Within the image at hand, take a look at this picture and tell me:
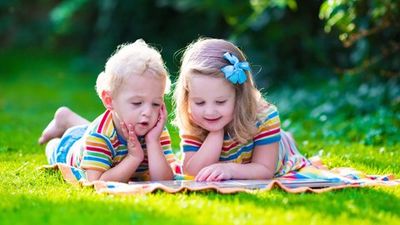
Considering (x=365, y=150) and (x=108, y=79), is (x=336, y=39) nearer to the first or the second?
(x=365, y=150)

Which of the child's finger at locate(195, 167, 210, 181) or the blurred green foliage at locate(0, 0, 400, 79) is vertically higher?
the blurred green foliage at locate(0, 0, 400, 79)

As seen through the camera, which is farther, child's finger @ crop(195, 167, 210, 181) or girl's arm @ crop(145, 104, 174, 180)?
girl's arm @ crop(145, 104, 174, 180)

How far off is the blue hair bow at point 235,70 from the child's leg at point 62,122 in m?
1.89

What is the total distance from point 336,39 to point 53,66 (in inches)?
315

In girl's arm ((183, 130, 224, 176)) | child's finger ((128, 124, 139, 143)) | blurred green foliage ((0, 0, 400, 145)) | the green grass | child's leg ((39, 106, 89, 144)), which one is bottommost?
the green grass

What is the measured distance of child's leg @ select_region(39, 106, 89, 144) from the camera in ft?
20.2

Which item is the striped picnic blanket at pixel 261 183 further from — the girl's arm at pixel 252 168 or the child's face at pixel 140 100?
the child's face at pixel 140 100

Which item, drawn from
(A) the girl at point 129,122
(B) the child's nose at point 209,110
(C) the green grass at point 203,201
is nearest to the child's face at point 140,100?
(A) the girl at point 129,122

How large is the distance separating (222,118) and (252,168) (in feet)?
1.30

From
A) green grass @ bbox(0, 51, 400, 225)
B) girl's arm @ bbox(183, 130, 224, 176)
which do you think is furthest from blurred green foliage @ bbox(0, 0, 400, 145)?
girl's arm @ bbox(183, 130, 224, 176)

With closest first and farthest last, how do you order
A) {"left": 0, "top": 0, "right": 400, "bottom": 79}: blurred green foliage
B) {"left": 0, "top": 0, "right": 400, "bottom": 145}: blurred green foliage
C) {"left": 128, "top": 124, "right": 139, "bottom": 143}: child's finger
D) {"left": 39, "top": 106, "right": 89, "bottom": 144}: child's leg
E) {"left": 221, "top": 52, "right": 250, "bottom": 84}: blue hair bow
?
{"left": 221, "top": 52, "right": 250, "bottom": 84}: blue hair bow
{"left": 128, "top": 124, "right": 139, "bottom": 143}: child's finger
{"left": 39, "top": 106, "right": 89, "bottom": 144}: child's leg
{"left": 0, "top": 0, "right": 400, "bottom": 145}: blurred green foliage
{"left": 0, "top": 0, "right": 400, "bottom": 79}: blurred green foliage

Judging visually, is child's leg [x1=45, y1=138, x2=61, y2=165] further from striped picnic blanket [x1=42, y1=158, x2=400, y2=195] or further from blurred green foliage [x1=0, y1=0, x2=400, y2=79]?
blurred green foliage [x1=0, y1=0, x2=400, y2=79]

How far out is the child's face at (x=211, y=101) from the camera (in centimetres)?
459

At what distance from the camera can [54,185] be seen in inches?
186
